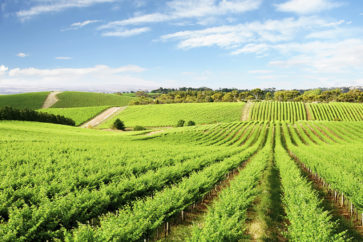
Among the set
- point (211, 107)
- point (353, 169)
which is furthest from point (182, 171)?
point (211, 107)

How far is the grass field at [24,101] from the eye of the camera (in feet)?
455

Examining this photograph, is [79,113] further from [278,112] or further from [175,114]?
[278,112]

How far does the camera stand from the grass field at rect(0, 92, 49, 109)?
139 meters

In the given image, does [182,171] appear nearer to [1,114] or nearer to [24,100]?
[1,114]

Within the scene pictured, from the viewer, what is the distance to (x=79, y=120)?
347ft

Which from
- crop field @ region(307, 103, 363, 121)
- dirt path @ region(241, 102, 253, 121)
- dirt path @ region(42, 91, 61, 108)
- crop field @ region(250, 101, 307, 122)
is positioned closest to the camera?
crop field @ region(307, 103, 363, 121)

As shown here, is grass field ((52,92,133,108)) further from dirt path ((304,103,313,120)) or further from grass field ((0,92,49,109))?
dirt path ((304,103,313,120))

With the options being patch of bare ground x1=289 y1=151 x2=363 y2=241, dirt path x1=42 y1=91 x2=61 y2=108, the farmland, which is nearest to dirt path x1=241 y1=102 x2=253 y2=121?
the farmland

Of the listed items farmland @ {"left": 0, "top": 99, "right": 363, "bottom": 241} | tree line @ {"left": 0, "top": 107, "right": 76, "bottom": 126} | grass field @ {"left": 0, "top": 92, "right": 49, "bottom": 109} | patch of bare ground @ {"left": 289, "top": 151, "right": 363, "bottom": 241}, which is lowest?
patch of bare ground @ {"left": 289, "top": 151, "right": 363, "bottom": 241}

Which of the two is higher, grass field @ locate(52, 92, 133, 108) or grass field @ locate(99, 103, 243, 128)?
grass field @ locate(52, 92, 133, 108)

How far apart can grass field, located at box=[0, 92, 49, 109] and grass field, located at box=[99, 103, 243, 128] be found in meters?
75.7

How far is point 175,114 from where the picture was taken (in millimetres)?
104250

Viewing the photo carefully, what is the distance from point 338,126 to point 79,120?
369ft

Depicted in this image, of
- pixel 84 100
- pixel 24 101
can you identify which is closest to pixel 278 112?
pixel 84 100
